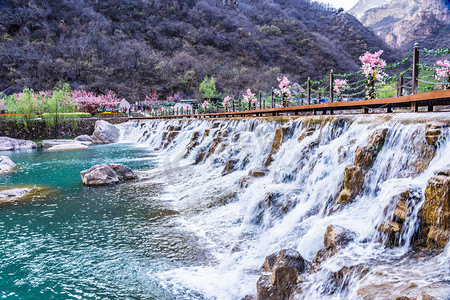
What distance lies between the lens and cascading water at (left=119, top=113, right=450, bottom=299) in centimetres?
383

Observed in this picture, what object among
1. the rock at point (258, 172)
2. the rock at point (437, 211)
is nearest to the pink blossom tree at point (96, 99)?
Result: the rock at point (258, 172)

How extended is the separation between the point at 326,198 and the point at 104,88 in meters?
66.7

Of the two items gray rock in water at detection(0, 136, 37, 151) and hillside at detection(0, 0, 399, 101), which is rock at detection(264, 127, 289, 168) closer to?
gray rock in water at detection(0, 136, 37, 151)

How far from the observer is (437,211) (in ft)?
12.8

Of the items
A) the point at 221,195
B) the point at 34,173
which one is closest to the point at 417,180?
the point at 221,195

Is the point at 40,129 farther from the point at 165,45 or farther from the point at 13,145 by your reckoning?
Answer: the point at 165,45

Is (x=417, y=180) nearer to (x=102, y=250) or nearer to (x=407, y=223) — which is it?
(x=407, y=223)

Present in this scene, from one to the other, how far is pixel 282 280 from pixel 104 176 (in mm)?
9474

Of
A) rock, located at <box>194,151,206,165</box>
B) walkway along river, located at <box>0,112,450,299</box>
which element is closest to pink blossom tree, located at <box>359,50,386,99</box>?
Result: walkway along river, located at <box>0,112,450,299</box>

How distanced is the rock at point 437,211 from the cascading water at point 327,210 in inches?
5.7

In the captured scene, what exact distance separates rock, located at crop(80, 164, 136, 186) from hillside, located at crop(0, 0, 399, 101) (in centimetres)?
5795

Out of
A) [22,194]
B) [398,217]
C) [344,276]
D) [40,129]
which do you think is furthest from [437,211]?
[40,129]

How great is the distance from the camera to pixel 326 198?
6.38m

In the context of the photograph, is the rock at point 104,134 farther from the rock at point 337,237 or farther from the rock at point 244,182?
the rock at point 337,237
